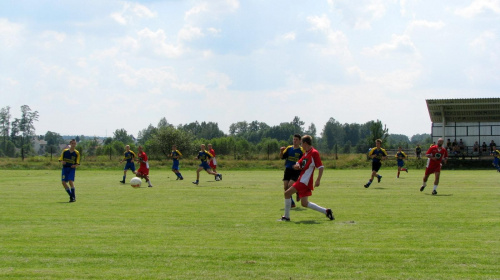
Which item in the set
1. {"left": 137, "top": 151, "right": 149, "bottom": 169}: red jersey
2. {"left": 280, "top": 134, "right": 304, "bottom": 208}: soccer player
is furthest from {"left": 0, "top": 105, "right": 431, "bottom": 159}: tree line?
{"left": 280, "top": 134, "right": 304, "bottom": 208}: soccer player

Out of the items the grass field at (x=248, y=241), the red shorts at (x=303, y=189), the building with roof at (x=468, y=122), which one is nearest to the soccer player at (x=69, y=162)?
the grass field at (x=248, y=241)

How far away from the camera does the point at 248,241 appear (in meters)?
9.34

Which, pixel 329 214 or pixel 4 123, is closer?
pixel 329 214

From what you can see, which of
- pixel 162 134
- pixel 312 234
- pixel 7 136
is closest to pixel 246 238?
pixel 312 234

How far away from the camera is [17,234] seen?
33.7ft

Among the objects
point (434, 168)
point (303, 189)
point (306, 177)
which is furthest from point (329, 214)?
point (434, 168)

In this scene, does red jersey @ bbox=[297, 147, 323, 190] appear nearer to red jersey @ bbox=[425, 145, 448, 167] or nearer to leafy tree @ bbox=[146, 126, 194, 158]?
red jersey @ bbox=[425, 145, 448, 167]

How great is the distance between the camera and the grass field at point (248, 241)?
723 centimetres

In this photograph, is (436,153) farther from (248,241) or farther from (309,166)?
(248,241)

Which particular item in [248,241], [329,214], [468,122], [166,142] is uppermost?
[468,122]

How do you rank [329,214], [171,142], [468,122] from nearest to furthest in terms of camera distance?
[329,214] < [468,122] < [171,142]

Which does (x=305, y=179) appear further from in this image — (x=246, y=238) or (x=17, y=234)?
(x=17, y=234)

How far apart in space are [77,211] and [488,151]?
46.3m

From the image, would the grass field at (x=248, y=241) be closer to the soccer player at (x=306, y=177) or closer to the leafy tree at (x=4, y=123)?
the soccer player at (x=306, y=177)
